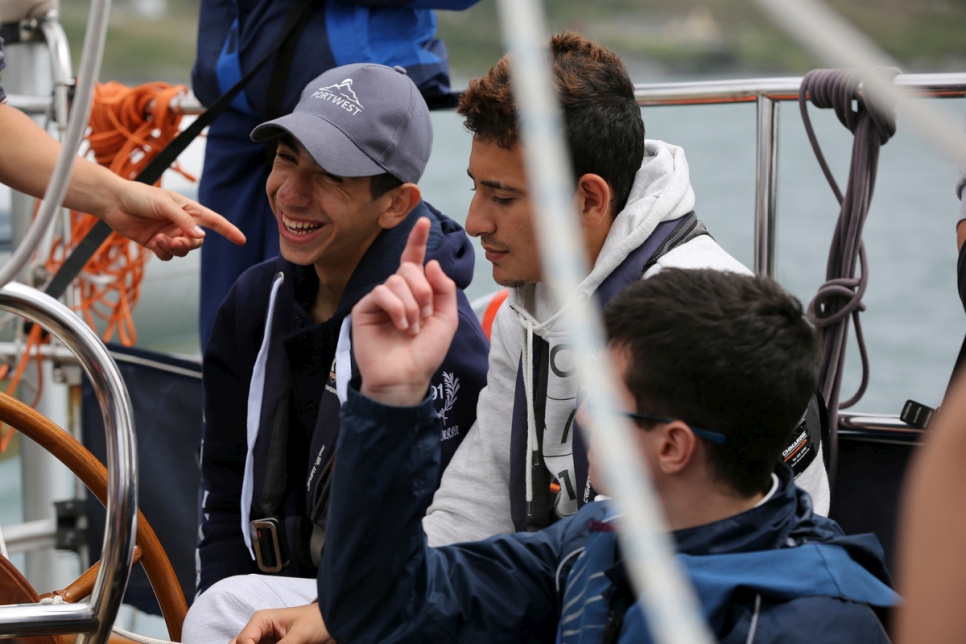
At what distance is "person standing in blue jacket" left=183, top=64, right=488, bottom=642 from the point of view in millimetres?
1728

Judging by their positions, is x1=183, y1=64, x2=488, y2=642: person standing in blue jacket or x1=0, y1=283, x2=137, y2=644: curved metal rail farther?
x1=183, y1=64, x2=488, y2=642: person standing in blue jacket

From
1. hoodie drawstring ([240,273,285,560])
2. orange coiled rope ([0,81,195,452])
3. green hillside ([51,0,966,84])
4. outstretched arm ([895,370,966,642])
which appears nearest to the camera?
outstretched arm ([895,370,966,642])

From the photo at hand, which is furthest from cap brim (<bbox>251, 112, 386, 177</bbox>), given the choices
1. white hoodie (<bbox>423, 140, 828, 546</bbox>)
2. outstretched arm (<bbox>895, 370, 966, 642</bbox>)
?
outstretched arm (<bbox>895, 370, 966, 642</bbox>)

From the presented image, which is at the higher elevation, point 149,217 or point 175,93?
point 175,93

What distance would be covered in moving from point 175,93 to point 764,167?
1501 millimetres

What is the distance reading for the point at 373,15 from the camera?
2371 millimetres

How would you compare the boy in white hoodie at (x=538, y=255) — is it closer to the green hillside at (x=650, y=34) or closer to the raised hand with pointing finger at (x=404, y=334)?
the raised hand with pointing finger at (x=404, y=334)

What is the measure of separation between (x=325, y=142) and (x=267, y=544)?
649 millimetres

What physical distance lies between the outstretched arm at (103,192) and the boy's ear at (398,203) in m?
0.31

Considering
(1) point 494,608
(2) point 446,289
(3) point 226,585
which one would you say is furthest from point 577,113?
(3) point 226,585

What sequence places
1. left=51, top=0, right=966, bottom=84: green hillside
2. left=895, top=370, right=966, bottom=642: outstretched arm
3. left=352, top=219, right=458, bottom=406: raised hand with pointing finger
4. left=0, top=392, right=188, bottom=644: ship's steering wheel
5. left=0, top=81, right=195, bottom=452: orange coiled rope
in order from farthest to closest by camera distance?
left=51, top=0, right=966, bottom=84: green hillside → left=0, top=81, right=195, bottom=452: orange coiled rope → left=0, top=392, right=188, bottom=644: ship's steering wheel → left=352, top=219, right=458, bottom=406: raised hand with pointing finger → left=895, top=370, right=966, bottom=642: outstretched arm

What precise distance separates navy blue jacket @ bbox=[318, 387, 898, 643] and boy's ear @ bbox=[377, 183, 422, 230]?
2.65 ft

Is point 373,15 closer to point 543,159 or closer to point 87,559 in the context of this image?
point 87,559

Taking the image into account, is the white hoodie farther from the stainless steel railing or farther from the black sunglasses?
the black sunglasses
